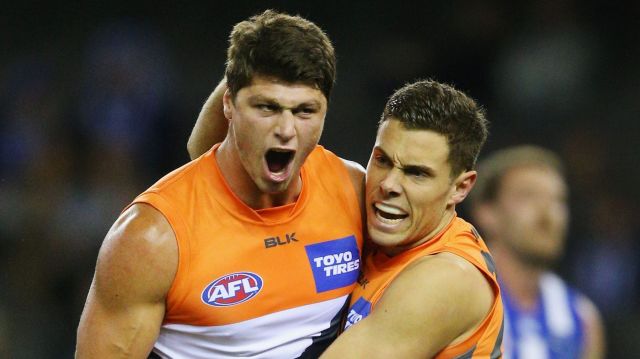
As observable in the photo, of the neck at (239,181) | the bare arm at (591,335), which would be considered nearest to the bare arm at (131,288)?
the neck at (239,181)

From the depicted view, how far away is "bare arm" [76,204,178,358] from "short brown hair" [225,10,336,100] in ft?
1.63

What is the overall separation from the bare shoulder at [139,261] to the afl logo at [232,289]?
14cm

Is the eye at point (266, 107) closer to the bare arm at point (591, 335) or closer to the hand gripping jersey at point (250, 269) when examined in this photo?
the hand gripping jersey at point (250, 269)

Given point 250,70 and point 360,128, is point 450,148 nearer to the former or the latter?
point 250,70

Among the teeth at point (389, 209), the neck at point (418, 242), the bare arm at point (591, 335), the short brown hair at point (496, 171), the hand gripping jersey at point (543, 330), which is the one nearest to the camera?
the teeth at point (389, 209)

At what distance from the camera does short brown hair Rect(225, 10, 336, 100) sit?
2.73 meters

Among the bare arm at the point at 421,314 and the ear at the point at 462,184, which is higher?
the ear at the point at 462,184

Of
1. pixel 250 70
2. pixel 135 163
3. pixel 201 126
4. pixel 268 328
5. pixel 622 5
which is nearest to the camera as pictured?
pixel 250 70

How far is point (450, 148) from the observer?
3.03 meters

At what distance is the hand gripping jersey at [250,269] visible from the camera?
2811 millimetres

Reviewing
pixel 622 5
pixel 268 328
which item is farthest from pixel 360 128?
pixel 268 328

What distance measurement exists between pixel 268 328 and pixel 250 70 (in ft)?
2.69

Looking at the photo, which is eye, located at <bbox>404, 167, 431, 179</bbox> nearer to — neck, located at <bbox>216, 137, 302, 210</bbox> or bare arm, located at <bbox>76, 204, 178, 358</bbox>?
neck, located at <bbox>216, 137, 302, 210</bbox>

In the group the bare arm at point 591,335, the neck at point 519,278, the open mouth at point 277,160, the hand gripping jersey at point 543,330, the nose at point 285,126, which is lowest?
the bare arm at point 591,335
